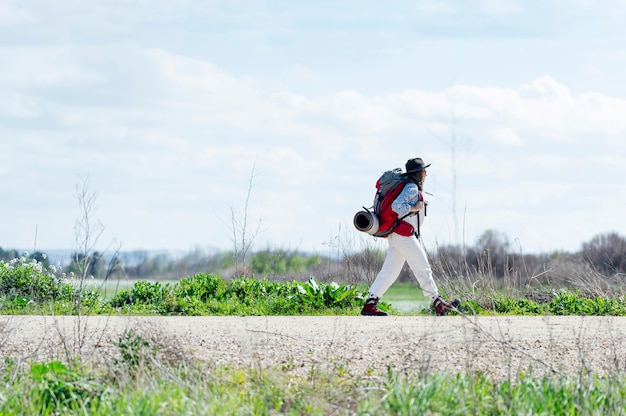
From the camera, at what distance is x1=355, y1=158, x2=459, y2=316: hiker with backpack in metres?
11.5

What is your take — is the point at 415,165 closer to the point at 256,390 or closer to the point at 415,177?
the point at 415,177

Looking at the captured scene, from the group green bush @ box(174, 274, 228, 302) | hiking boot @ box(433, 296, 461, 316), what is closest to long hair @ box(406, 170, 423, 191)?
hiking boot @ box(433, 296, 461, 316)

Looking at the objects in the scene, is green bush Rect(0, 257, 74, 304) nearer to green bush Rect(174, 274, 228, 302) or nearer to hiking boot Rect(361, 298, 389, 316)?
green bush Rect(174, 274, 228, 302)

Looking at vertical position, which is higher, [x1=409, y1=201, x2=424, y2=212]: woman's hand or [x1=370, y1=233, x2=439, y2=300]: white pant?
[x1=409, y1=201, x2=424, y2=212]: woman's hand

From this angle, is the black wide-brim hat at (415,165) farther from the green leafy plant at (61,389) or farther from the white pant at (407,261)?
the green leafy plant at (61,389)

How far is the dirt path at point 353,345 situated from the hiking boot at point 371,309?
140 cm

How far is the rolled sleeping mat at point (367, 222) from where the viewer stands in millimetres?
11594

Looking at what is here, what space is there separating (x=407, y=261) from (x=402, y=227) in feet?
1.37

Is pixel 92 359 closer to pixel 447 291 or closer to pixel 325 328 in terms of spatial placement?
pixel 325 328

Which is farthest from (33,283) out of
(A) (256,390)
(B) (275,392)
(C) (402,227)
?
(B) (275,392)

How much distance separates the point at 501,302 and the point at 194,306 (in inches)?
A: 167

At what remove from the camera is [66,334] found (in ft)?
30.9

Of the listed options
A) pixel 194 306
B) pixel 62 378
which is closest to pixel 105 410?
pixel 62 378

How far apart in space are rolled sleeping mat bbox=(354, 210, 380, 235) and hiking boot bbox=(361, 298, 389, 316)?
0.83 metres
